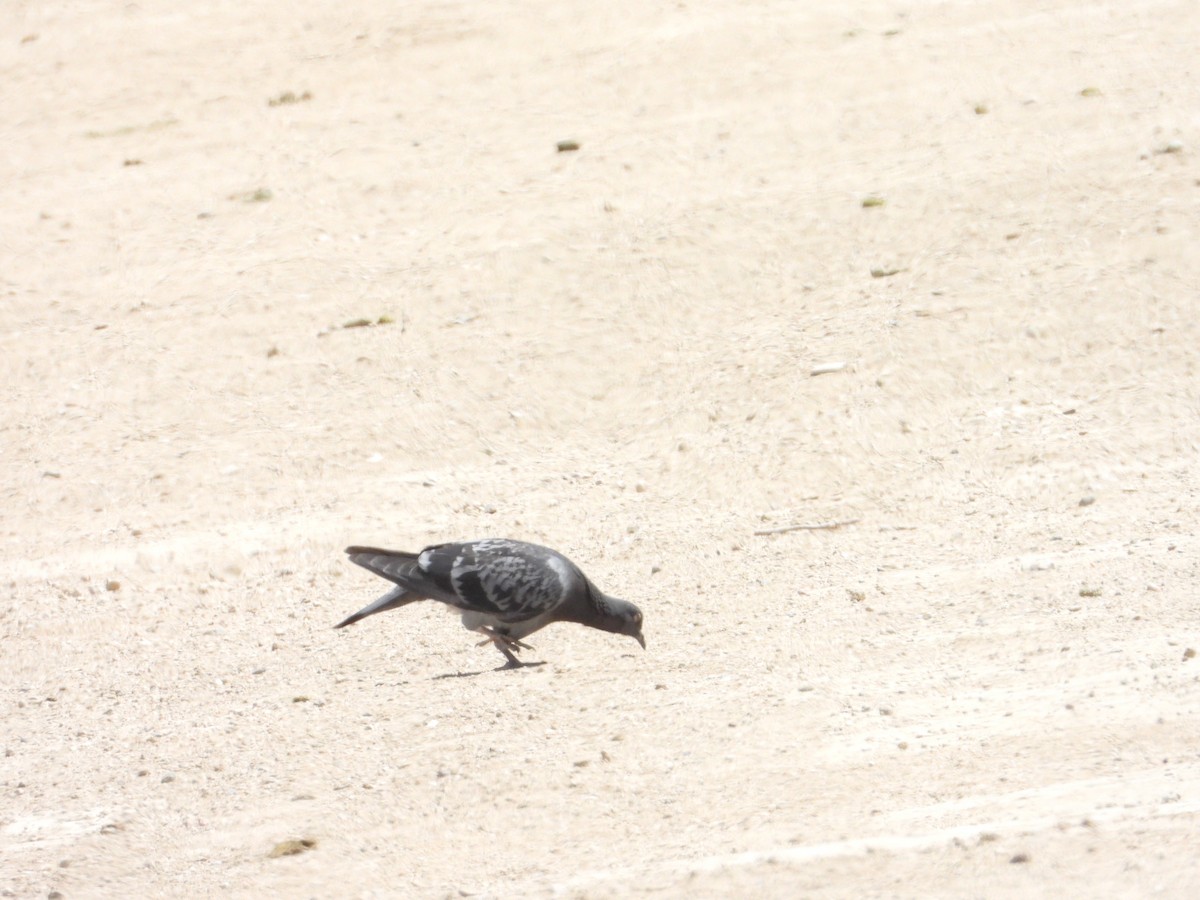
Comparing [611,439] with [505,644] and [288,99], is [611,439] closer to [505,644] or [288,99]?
[505,644]

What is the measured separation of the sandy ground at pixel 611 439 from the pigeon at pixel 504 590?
25 centimetres

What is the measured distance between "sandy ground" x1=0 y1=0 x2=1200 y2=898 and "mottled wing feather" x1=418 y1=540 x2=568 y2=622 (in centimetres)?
32

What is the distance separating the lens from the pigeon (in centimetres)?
664

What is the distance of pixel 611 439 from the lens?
8797 millimetres

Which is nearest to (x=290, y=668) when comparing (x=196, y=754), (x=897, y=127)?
(x=196, y=754)

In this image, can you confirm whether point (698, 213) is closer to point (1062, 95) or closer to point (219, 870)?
point (1062, 95)

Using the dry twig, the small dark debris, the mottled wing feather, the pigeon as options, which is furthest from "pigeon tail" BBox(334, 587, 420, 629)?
the small dark debris

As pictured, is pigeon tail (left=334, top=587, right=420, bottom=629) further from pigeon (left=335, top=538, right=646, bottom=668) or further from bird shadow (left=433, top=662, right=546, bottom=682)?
bird shadow (left=433, top=662, right=546, bottom=682)

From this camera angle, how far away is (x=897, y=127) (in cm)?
1129

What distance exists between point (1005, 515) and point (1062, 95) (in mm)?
5167

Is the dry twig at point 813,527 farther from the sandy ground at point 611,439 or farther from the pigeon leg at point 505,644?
the pigeon leg at point 505,644

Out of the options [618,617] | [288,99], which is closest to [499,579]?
[618,617]

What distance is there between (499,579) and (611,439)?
2.31m

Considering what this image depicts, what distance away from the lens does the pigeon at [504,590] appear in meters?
6.64
